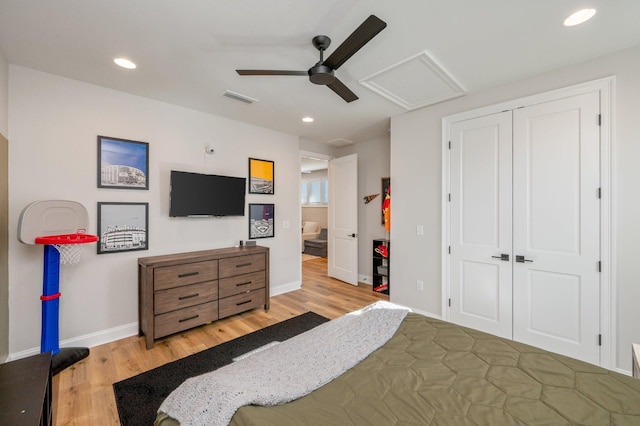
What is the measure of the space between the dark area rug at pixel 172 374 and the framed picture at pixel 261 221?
141cm

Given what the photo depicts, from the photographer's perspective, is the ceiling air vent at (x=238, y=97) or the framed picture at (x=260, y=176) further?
the framed picture at (x=260, y=176)

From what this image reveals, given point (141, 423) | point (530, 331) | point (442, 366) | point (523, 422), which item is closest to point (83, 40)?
point (141, 423)

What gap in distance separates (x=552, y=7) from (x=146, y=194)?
3.84 metres

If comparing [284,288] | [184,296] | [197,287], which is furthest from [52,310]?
[284,288]

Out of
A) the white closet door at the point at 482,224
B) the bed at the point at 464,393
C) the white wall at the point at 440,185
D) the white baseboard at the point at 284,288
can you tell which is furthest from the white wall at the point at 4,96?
the white closet door at the point at 482,224

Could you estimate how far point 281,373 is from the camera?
1245 mm

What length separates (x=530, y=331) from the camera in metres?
2.59

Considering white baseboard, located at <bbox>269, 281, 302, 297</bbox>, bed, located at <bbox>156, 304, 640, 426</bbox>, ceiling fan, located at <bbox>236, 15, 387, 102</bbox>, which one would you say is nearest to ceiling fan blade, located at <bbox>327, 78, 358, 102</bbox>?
ceiling fan, located at <bbox>236, 15, 387, 102</bbox>

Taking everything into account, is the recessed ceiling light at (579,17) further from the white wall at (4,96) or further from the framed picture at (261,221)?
the white wall at (4,96)

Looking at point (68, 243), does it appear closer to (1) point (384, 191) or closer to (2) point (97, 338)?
(2) point (97, 338)

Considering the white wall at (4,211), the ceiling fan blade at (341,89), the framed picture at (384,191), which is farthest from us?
the framed picture at (384,191)

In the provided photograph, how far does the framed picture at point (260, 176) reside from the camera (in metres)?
4.00

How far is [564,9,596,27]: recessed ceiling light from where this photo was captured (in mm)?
1744

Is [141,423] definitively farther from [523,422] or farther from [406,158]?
[406,158]
